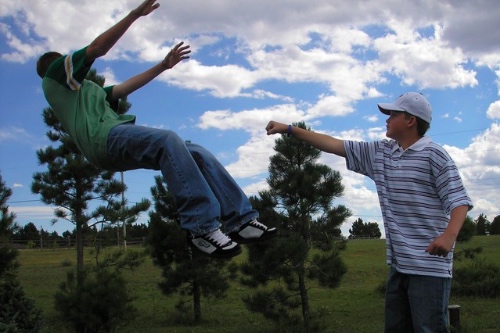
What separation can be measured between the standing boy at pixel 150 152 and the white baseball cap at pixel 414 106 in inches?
41.9

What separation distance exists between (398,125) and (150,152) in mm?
1477

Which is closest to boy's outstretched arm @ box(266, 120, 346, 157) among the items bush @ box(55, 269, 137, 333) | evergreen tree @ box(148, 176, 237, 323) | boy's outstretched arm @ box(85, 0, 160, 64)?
boy's outstretched arm @ box(85, 0, 160, 64)

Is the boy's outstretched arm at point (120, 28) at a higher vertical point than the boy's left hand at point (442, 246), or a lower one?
higher

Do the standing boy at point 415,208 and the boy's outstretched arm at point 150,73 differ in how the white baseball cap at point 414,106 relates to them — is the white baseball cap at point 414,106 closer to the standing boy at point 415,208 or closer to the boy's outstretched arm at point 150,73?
the standing boy at point 415,208

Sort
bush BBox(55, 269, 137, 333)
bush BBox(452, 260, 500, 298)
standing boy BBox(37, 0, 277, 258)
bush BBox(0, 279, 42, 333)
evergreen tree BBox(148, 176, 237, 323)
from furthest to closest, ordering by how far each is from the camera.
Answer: bush BBox(452, 260, 500, 298), evergreen tree BBox(148, 176, 237, 323), bush BBox(55, 269, 137, 333), bush BBox(0, 279, 42, 333), standing boy BBox(37, 0, 277, 258)

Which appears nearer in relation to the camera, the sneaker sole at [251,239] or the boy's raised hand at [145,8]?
the boy's raised hand at [145,8]

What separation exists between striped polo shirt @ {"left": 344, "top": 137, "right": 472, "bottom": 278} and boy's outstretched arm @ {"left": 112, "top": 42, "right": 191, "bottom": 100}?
159 cm

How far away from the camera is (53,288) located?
18.3 meters

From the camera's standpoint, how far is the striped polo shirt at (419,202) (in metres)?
2.84

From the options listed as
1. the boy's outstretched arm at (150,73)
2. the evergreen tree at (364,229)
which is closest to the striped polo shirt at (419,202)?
the boy's outstretched arm at (150,73)

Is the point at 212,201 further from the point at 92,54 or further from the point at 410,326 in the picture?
the point at 410,326

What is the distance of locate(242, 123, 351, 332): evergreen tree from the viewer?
10.6 metres


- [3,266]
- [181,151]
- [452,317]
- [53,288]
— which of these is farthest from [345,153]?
[53,288]

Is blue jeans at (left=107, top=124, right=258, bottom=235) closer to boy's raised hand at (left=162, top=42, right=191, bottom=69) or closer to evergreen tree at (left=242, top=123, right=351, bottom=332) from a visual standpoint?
boy's raised hand at (left=162, top=42, right=191, bottom=69)
